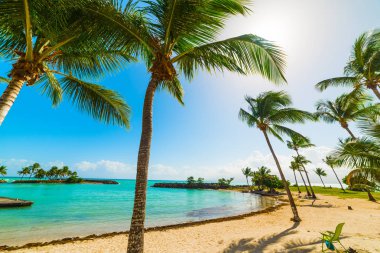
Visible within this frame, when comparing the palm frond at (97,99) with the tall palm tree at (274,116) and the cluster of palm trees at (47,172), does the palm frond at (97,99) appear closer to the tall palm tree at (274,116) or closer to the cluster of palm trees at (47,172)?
the tall palm tree at (274,116)

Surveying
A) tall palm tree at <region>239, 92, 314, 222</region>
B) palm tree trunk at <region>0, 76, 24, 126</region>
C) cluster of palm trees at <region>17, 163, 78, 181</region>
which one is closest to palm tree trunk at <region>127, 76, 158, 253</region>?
palm tree trunk at <region>0, 76, 24, 126</region>

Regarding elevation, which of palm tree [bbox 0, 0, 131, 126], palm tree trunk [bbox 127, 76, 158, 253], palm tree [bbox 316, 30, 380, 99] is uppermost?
palm tree [bbox 316, 30, 380, 99]

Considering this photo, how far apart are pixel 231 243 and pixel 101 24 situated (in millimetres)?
8631

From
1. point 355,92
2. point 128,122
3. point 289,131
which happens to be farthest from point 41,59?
point 355,92

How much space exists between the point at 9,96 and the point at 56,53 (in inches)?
52.2

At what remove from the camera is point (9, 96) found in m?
3.07

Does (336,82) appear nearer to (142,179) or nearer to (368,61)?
(368,61)

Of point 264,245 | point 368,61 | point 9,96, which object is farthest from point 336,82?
point 9,96

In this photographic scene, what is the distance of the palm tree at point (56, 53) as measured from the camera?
9.95 ft

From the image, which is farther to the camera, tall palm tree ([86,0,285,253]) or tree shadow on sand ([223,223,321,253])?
tree shadow on sand ([223,223,321,253])

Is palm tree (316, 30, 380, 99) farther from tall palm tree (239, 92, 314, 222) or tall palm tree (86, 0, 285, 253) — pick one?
tall palm tree (86, 0, 285, 253)

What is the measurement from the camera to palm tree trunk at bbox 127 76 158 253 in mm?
2867

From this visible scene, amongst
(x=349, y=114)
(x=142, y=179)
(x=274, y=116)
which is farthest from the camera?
(x=349, y=114)

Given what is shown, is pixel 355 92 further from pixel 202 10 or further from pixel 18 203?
pixel 18 203
